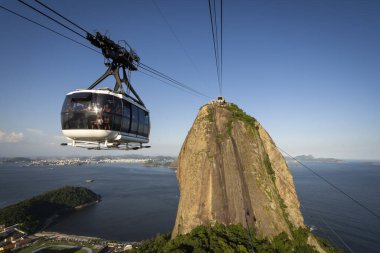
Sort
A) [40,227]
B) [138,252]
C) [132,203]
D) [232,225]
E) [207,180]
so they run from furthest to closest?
1. [132,203]
2. [40,227]
3. [138,252]
4. [207,180]
5. [232,225]

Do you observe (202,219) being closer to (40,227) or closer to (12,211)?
(40,227)

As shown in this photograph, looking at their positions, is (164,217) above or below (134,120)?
below

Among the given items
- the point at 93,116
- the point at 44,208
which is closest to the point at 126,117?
the point at 93,116

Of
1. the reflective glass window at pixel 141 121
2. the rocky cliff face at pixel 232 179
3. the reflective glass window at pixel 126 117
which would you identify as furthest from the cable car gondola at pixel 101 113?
the rocky cliff face at pixel 232 179

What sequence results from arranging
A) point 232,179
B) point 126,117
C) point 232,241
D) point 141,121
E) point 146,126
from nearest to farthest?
1. point 126,117
2. point 232,241
3. point 141,121
4. point 146,126
5. point 232,179

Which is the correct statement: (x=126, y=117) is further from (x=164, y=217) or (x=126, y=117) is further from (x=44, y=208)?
(x=44, y=208)

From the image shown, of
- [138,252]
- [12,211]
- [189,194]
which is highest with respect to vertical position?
[189,194]

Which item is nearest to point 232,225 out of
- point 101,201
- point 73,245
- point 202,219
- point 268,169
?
point 202,219

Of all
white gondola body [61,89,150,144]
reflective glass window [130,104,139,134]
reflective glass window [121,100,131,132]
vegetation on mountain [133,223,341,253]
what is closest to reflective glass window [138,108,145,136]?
reflective glass window [130,104,139,134]
